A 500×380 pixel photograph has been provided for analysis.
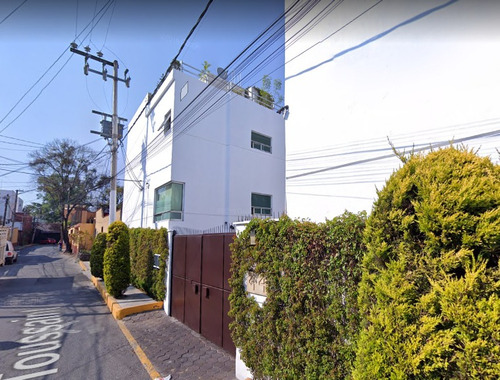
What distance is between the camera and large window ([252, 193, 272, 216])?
39.1ft

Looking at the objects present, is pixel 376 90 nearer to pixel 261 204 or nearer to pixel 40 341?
pixel 40 341

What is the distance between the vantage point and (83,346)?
207 inches

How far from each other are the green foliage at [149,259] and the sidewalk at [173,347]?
759mm

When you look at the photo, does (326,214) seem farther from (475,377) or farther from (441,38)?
(475,377)

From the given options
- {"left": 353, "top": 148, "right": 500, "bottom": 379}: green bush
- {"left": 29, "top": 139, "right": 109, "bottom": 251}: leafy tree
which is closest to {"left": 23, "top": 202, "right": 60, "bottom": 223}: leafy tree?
{"left": 29, "top": 139, "right": 109, "bottom": 251}: leafy tree

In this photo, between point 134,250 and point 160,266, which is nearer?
point 160,266

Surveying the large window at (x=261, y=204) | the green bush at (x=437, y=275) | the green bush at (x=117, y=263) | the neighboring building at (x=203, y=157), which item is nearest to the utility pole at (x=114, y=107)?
the neighboring building at (x=203, y=157)

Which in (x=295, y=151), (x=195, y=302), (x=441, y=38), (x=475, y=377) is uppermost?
(x=441, y=38)

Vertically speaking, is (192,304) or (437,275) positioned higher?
(437,275)

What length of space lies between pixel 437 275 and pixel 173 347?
4.93 meters

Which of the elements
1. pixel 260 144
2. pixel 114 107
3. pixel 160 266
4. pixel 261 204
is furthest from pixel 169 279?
pixel 114 107

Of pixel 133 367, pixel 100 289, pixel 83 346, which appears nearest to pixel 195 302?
pixel 133 367

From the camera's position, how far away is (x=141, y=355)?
4848 millimetres

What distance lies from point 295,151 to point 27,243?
53580 mm
